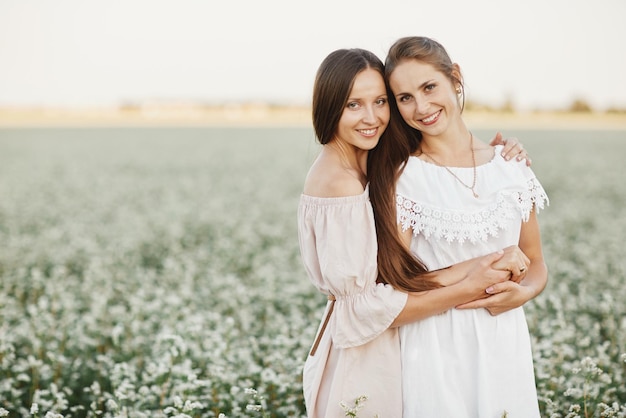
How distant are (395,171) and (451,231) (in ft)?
1.26

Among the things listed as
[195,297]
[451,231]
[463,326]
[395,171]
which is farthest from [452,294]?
[195,297]

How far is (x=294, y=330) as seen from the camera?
5461 mm

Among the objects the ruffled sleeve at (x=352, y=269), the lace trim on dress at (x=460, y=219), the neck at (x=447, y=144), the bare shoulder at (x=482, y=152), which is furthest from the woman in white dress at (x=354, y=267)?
the bare shoulder at (x=482, y=152)

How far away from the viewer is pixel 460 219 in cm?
291

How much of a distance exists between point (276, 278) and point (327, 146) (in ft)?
16.1

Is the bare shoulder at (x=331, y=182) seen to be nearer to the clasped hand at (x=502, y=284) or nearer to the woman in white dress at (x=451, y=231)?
the woman in white dress at (x=451, y=231)

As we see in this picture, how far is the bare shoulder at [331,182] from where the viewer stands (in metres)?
2.78

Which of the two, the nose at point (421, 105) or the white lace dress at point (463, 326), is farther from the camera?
the nose at point (421, 105)

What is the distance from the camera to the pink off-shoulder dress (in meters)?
2.74

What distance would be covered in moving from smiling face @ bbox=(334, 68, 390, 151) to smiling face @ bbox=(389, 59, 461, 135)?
94 mm

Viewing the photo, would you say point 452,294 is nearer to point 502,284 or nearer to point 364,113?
point 502,284

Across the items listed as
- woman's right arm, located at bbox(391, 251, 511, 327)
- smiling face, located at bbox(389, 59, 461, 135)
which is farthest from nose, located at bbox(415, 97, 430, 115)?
woman's right arm, located at bbox(391, 251, 511, 327)

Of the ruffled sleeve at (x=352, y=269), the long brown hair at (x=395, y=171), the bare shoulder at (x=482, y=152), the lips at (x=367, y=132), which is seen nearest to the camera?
the ruffled sleeve at (x=352, y=269)

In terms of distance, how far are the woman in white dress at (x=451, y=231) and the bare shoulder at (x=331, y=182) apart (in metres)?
0.15
